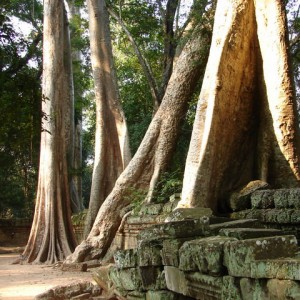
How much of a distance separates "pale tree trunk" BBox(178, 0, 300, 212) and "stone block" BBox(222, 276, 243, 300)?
2.68 meters

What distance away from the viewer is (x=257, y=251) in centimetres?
251

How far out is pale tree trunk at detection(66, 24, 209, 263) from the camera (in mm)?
8008

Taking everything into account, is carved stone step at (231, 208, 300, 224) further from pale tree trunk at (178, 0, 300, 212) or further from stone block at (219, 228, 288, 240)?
stone block at (219, 228, 288, 240)

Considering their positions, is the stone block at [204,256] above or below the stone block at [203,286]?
above

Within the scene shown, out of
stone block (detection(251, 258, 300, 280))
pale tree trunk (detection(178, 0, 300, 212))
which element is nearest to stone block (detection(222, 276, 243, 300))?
stone block (detection(251, 258, 300, 280))

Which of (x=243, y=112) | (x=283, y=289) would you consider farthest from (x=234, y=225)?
(x=243, y=112)

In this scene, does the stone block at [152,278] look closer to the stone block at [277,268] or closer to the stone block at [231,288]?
the stone block at [231,288]

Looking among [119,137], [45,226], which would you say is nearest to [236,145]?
[119,137]

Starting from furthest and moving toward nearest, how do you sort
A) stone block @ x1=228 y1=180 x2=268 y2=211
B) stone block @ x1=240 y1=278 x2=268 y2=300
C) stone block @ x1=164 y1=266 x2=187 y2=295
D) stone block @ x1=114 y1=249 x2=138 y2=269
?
stone block @ x1=228 y1=180 x2=268 y2=211 < stone block @ x1=114 y1=249 x2=138 y2=269 < stone block @ x1=164 y1=266 x2=187 y2=295 < stone block @ x1=240 y1=278 x2=268 y2=300

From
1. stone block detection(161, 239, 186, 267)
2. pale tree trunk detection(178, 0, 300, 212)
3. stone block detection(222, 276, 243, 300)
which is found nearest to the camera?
stone block detection(222, 276, 243, 300)

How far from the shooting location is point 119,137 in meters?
10.6

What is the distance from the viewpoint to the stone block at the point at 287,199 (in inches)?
166

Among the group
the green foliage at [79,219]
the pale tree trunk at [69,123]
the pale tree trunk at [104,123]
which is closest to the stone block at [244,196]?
the pale tree trunk at [104,123]

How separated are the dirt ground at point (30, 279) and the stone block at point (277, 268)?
12.9 feet
